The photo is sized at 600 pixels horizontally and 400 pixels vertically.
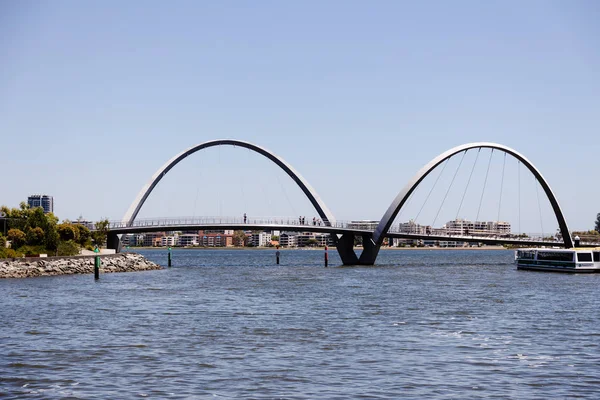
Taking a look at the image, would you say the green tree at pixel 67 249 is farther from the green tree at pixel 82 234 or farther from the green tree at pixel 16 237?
the green tree at pixel 82 234

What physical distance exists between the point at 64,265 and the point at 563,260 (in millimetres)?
54864

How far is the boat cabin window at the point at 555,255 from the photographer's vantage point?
81.4 m

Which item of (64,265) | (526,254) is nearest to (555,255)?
(526,254)

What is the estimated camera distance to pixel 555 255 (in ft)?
277

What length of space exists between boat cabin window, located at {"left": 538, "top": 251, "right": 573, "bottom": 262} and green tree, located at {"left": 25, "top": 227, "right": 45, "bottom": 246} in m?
59.2

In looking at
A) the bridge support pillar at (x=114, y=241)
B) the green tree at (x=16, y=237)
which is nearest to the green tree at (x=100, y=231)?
the bridge support pillar at (x=114, y=241)

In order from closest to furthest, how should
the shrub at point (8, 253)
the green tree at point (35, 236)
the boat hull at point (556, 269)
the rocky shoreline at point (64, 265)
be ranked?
the rocky shoreline at point (64, 265), the shrub at point (8, 253), the boat hull at point (556, 269), the green tree at point (35, 236)

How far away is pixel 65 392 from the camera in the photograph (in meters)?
18.7

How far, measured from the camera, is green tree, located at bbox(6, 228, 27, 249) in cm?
8225

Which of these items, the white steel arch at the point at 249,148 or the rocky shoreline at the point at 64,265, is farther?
the white steel arch at the point at 249,148

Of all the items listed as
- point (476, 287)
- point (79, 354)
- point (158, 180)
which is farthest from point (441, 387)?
point (158, 180)

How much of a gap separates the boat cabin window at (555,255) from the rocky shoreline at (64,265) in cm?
4909

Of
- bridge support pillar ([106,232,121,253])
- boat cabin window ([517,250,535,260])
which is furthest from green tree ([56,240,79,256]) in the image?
boat cabin window ([517,250,535,260])

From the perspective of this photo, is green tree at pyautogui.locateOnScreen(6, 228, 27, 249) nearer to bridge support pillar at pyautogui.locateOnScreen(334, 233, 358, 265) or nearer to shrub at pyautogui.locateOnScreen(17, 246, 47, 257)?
shrub at pyautogui.locateOnScreen(17, 246, 47, 257)
